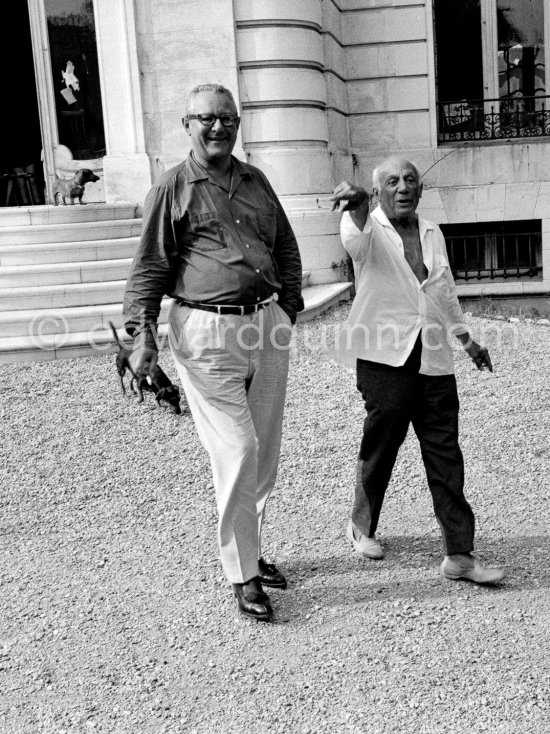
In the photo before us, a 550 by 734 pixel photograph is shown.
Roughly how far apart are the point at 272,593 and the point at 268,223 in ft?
5.56

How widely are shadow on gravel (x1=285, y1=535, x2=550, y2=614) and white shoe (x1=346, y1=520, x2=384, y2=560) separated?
0.11 ft

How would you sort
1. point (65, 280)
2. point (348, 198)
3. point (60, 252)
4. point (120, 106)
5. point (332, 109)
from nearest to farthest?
point (348, 198) < point (65, 280) < point (60, 252) < point (120, 106) < point (332, 109)

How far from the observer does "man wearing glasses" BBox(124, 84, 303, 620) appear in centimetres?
410

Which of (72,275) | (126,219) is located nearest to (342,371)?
(72,275)

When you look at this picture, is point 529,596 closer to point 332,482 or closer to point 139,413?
point 332,482

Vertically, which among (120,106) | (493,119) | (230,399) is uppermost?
(120,106)

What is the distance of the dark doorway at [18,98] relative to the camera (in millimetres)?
16703

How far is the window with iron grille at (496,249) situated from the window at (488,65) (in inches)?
55.3

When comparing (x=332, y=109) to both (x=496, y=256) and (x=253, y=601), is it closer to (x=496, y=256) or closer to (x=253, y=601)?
(x=496, y=256)

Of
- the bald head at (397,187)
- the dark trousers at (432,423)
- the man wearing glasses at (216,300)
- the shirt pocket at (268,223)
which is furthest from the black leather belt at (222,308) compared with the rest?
the bald head at (397,187)

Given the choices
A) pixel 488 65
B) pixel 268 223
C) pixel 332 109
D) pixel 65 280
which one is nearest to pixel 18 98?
pixel 332 109

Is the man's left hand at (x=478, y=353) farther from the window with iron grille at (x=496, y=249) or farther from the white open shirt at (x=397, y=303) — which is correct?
the window with iron grille at (x=496, y=249)

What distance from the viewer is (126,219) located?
1144 cm

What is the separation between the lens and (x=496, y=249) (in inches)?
576
